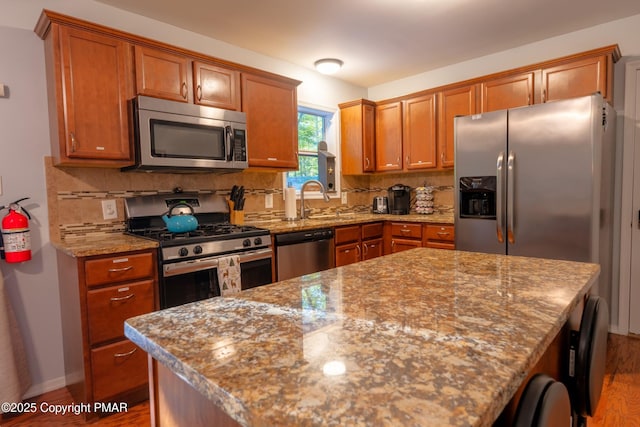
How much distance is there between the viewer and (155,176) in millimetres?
2715

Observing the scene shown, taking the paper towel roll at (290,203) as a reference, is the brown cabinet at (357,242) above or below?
below

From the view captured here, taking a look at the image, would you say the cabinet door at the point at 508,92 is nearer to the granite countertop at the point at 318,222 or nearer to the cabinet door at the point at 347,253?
the granite countertop at the point at 318,222

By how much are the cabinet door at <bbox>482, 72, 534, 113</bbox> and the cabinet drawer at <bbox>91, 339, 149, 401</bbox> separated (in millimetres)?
3317

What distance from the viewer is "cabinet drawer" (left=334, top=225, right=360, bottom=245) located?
10.5ft

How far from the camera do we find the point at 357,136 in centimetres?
403

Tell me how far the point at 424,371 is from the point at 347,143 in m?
3.72

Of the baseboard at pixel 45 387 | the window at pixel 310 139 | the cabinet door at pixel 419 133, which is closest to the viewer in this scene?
the baseboard at pixel 45 387

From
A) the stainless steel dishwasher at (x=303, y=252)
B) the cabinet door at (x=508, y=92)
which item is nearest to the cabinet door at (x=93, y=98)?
the stainless steel dishwasher at (x=303, y=252)

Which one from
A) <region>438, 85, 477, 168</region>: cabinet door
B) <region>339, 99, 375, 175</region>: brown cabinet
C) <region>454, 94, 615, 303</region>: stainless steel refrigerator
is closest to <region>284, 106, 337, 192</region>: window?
<region>339, 99, 375, 175</region>: brown cabinet

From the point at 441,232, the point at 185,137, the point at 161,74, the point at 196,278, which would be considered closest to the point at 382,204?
the point at 441,232

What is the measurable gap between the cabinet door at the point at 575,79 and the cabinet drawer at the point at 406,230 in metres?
1.48

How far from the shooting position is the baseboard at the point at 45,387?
2.19 metres

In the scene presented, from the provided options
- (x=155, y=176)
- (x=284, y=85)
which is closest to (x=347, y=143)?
(x=284, y=85)

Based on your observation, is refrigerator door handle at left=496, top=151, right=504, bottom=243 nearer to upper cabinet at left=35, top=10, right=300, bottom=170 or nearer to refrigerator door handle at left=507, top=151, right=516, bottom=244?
refrigerator door handle at left=507, top=151, right=516, bottom=244
